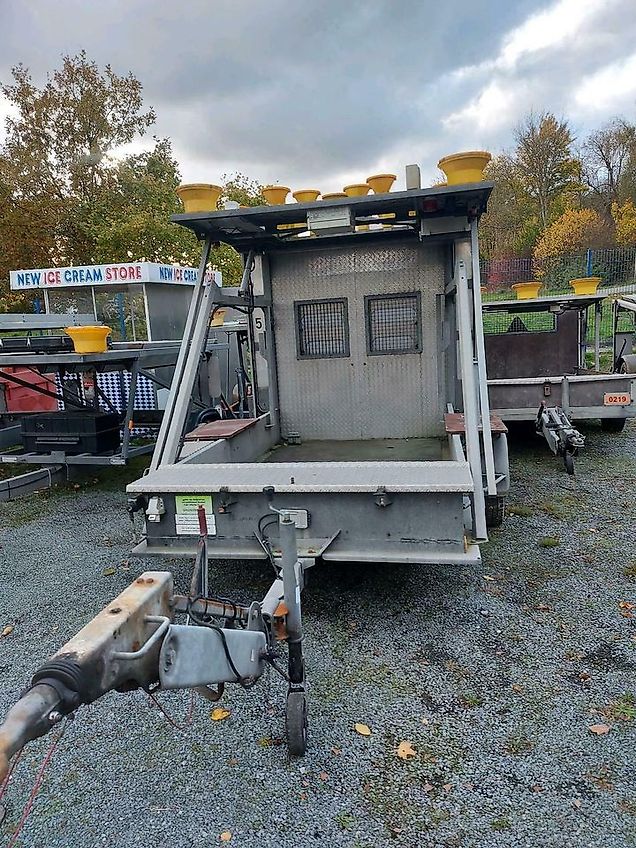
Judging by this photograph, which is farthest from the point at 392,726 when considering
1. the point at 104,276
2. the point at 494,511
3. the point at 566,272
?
the point at 566,272

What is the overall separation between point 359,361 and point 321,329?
0.49 meters

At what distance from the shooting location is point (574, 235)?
24719 mm

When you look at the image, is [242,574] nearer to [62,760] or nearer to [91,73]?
[62,760]

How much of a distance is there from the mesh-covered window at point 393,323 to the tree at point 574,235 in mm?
20964

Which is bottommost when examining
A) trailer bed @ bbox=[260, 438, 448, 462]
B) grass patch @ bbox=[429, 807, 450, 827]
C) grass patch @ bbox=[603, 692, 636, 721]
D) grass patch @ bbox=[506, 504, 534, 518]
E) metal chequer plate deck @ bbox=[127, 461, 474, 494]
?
grass patch @ bbox=[429, 807, 450, 827]

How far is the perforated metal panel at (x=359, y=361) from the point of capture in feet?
18.7

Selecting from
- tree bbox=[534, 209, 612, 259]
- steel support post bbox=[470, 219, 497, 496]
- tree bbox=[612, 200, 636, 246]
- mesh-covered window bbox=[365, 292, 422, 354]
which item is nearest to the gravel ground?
steel support post bbox=[470, 219, 497, 496]

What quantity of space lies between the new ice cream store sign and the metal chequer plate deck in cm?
656

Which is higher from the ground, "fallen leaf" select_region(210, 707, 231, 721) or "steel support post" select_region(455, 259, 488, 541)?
"steel support post" select_region(455, 259, 488, 541)

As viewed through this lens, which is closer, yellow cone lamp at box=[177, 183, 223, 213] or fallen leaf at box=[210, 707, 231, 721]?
fallen leaf at box=[210, 707, 231, 721]

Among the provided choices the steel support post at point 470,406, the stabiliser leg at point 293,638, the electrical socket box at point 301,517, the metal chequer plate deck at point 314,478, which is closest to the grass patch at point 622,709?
the steel support post at point 470,406

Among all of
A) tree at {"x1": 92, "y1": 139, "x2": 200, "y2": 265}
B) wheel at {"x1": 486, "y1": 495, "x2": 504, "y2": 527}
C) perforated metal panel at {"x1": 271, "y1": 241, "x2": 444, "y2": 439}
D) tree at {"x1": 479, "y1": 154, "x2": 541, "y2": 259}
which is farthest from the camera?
tree at {"x1": 479, "y1": 154, "x2": 541, "y2": 259}

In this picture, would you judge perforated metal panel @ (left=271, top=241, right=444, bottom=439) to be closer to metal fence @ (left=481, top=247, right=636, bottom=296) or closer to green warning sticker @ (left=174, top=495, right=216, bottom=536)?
green warning sticker @ (left=174, top=495, right=216, bottom=536)

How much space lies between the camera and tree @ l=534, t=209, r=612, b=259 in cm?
2470
